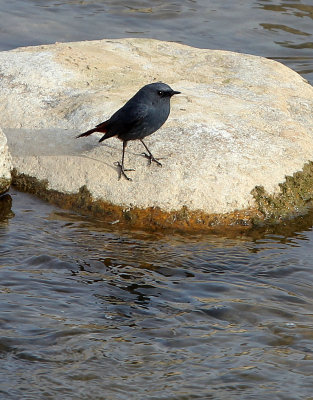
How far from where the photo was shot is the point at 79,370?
4.37m

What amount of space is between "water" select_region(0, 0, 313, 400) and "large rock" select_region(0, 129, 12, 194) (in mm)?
141

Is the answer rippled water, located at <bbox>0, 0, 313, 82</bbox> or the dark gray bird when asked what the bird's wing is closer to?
the dark gray bird

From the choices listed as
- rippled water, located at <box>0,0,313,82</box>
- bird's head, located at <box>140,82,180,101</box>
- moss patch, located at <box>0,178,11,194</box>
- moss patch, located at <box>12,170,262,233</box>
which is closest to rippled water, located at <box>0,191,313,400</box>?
moss patch, located at <box>12,170,262,233</box>

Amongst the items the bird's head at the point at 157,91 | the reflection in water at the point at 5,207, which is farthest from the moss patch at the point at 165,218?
the bird's head at the point at 157,91

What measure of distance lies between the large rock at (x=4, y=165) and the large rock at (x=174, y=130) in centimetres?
22

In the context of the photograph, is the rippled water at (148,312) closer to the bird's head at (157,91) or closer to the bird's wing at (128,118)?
the bird's wing at (128,118)

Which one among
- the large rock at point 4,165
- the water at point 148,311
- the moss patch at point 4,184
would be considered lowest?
the water at point 148,311

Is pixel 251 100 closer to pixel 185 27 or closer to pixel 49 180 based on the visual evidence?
pixel 49 180

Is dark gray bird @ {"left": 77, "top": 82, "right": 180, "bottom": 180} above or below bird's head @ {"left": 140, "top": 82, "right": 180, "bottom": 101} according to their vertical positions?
below

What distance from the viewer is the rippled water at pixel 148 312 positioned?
4312mm

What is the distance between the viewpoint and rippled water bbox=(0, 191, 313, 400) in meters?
4.31

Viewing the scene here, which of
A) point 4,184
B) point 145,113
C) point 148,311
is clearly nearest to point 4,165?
point 4,184

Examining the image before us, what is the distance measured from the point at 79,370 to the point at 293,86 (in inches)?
181

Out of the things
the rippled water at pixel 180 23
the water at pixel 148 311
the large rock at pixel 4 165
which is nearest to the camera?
the water at pixel 148 311
